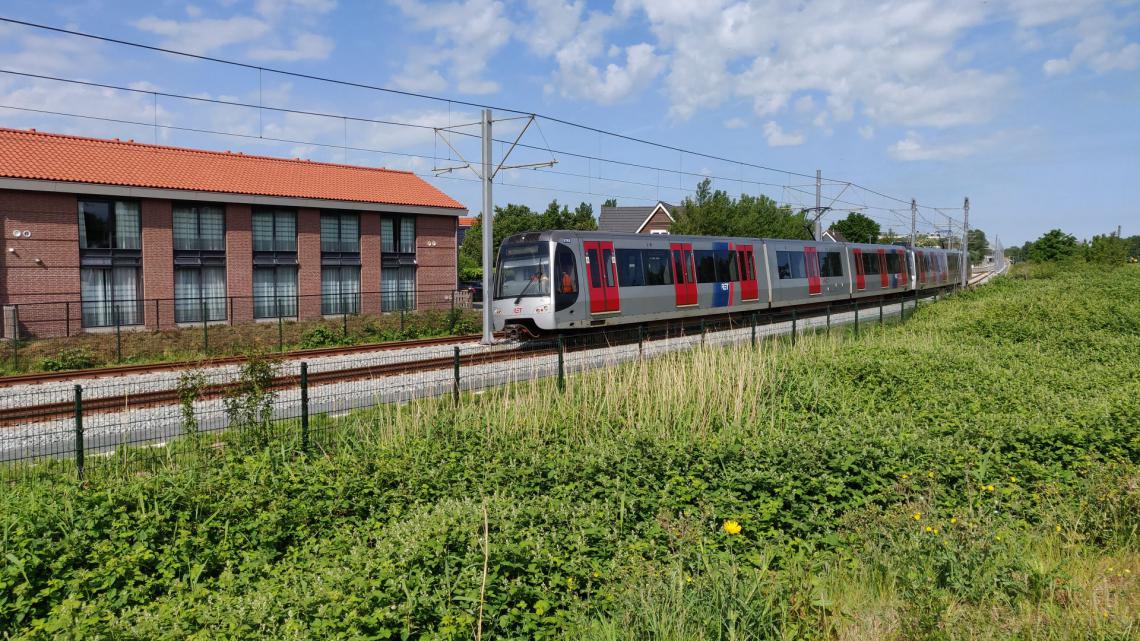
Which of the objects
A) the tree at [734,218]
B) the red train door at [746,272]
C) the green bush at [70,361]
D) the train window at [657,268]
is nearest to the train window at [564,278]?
the train window at [657,268]

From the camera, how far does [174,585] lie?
579 cm

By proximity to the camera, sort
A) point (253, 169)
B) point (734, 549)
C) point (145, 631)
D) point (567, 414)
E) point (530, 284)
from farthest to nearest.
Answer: point (253, 169) → point (530, 284) → point (567, 414) → point (734, 549) → point (145, 631)

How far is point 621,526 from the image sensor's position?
6375mm

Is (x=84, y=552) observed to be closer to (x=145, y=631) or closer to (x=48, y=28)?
(x=145, y=631)

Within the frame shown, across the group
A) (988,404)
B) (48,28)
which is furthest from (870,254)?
(48,28)

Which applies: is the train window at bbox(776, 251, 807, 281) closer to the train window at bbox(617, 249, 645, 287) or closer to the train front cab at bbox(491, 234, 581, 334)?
the train window at bbox(617, 249, 645, 287)

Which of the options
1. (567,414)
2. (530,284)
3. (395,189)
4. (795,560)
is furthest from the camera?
(395,189)

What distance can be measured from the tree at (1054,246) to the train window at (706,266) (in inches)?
1796

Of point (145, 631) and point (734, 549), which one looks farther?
point (734, 549)

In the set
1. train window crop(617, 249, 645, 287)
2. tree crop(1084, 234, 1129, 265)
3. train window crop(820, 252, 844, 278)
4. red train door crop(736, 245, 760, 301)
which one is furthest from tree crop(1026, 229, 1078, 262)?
train window crop(617, 249, 645, 287)

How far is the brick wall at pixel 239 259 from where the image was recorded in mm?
26625

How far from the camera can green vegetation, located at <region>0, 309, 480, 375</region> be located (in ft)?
58.1

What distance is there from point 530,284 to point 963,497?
1175 cm

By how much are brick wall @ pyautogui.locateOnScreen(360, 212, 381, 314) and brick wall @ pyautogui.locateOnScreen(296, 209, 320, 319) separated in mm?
1859
